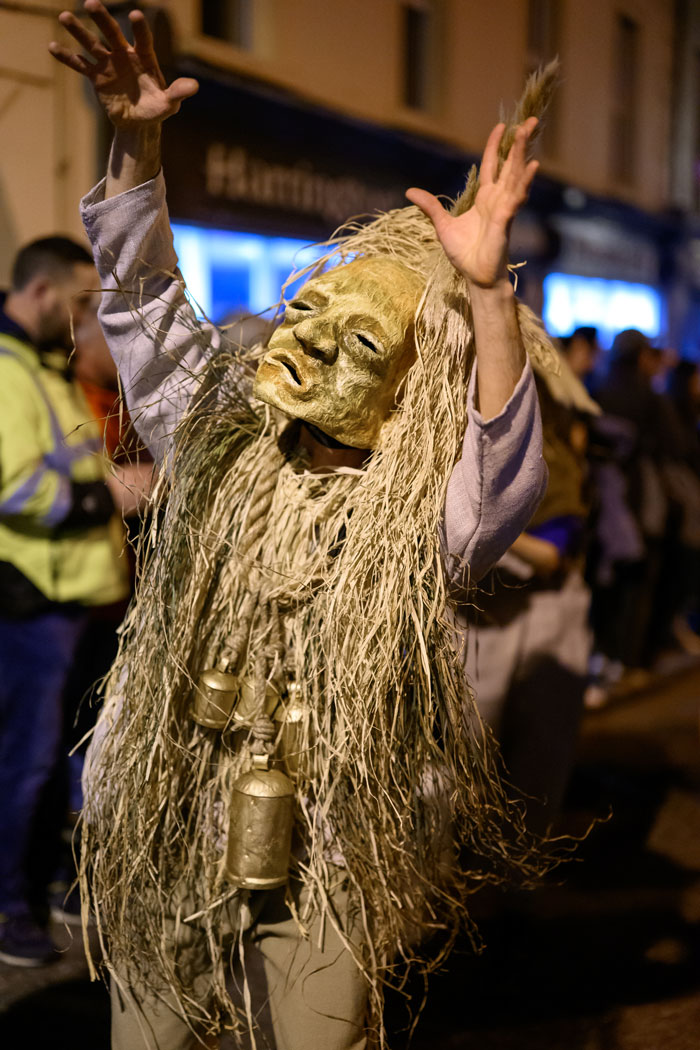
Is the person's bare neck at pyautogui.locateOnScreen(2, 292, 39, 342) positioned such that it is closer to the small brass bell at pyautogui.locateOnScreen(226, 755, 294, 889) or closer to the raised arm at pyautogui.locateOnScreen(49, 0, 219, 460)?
the raised arm at pyautogui.locateOnScreen(49, 0, 219, 460)

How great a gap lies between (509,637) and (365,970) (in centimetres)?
135

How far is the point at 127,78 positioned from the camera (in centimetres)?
163

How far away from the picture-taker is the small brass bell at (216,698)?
1596 mm

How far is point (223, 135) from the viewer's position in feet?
21.2

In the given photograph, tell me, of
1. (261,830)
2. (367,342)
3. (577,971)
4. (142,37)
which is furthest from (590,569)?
(142,37)

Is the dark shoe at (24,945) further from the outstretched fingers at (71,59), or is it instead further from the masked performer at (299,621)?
the outstretched fingers at (71,59)

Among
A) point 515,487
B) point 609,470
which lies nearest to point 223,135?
point 609,470

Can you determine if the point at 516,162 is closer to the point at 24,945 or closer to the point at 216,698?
the point at 216,698

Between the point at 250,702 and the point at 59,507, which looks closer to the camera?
the point at 250,702

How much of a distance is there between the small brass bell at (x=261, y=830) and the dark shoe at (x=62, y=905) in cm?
158

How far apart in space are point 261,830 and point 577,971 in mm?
1750

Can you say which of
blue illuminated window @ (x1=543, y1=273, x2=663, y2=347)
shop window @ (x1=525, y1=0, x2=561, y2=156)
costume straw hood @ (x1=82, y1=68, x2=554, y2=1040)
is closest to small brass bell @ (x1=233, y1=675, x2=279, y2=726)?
costume straw hood @ (x1=82, y1=68, x2=554, y2=1040)

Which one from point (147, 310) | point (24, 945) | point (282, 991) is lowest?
point (24, 945)

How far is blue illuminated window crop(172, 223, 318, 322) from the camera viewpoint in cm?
619
